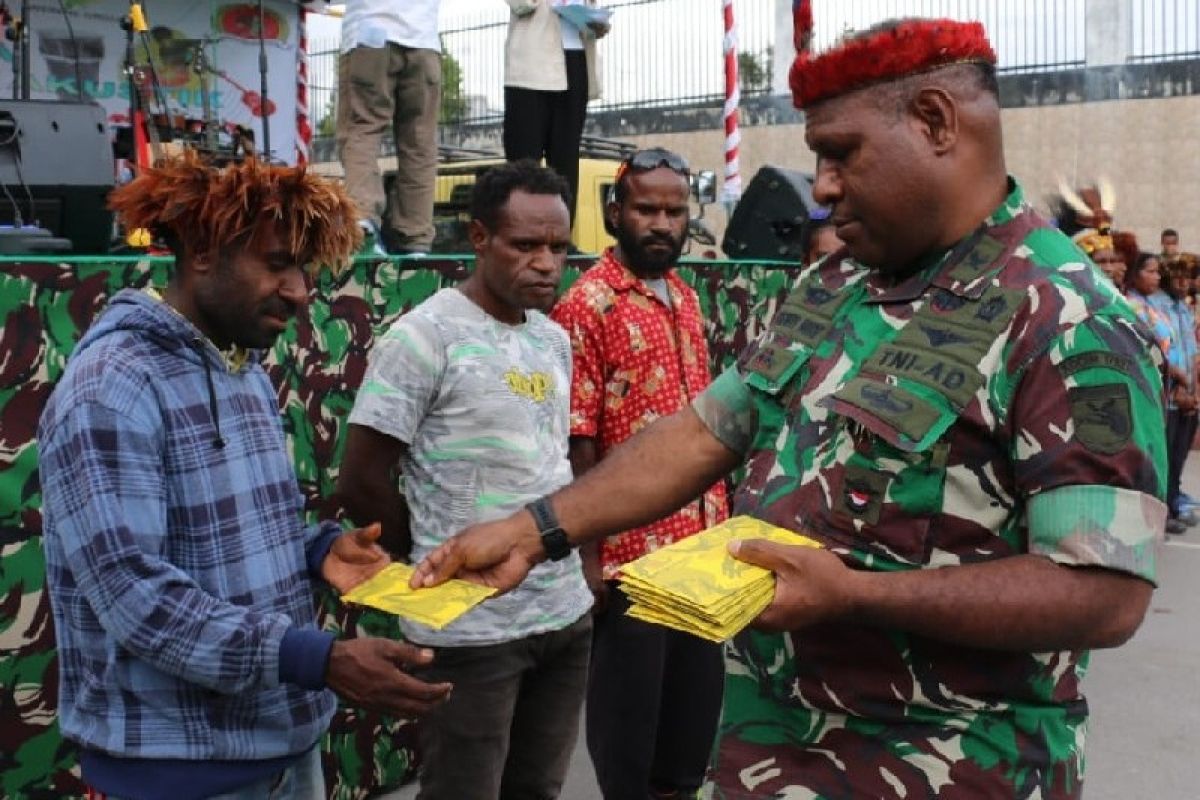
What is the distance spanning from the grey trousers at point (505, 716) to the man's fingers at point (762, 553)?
149 centimetres

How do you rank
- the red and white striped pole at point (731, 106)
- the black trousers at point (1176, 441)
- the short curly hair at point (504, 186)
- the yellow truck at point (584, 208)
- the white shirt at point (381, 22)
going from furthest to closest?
the yellow truck at point (584, 208), the black trousers at point (1176, 441), the red and white striped pole at point (731, 106), the white shirt at point (381, 22), the short curly hair at point (504, 186)

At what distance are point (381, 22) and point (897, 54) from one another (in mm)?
4206

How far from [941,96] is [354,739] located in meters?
3.05

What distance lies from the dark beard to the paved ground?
181cm

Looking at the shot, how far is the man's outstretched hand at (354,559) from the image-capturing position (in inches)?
99.2

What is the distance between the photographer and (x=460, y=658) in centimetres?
315

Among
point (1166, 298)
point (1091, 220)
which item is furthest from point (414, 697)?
point (1166, 298)

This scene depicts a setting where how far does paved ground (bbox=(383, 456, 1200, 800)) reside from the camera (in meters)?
4.69

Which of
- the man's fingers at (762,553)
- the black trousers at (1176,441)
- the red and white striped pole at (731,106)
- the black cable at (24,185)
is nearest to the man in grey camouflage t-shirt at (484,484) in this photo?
the man's fingers at (762,553)

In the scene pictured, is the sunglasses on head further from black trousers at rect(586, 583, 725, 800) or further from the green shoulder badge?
the green shoulder badge

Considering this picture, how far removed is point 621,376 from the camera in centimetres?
387

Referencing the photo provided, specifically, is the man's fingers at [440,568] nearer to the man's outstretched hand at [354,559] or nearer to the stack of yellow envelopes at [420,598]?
the stack of yellow envelopes at [420,598]

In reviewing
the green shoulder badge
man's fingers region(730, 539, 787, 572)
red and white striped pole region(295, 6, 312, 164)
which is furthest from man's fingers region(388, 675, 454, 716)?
red and white striped pole region(295, 6, 312, 164)

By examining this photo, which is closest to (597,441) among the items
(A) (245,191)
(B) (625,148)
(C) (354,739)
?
(C) (354,739)
